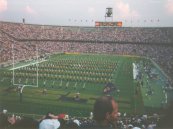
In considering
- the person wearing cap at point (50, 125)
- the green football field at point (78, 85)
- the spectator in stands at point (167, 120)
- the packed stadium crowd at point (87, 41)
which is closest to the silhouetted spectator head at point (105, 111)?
the person wearing cap at point (50, 125)

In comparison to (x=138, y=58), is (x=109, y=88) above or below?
below

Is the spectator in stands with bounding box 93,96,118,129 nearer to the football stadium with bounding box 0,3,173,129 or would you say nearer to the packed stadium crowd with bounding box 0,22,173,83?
the football stadium with bounding box 0,3,173,129

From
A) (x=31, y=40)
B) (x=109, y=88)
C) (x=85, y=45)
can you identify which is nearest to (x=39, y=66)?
(x=31, y=40)

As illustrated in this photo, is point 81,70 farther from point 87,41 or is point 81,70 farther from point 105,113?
point 105,113

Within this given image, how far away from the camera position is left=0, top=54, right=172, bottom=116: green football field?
37.6ft

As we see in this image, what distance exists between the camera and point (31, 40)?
759 inches

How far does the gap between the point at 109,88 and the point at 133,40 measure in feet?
A: 34.1

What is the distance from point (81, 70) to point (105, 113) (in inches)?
622

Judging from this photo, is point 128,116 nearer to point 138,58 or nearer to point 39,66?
point 138,58

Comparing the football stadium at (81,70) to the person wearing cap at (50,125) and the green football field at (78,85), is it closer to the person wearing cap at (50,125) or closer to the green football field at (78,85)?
Answer: the green football field at (78,85)

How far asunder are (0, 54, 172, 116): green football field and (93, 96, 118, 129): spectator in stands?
871 cm

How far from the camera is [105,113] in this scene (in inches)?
85.0

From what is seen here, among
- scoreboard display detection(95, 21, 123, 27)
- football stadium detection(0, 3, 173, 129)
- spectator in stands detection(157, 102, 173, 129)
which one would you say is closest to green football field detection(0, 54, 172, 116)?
football stadium detection(0, 3, 173, 129)

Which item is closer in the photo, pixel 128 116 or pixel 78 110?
pixel 128 116
